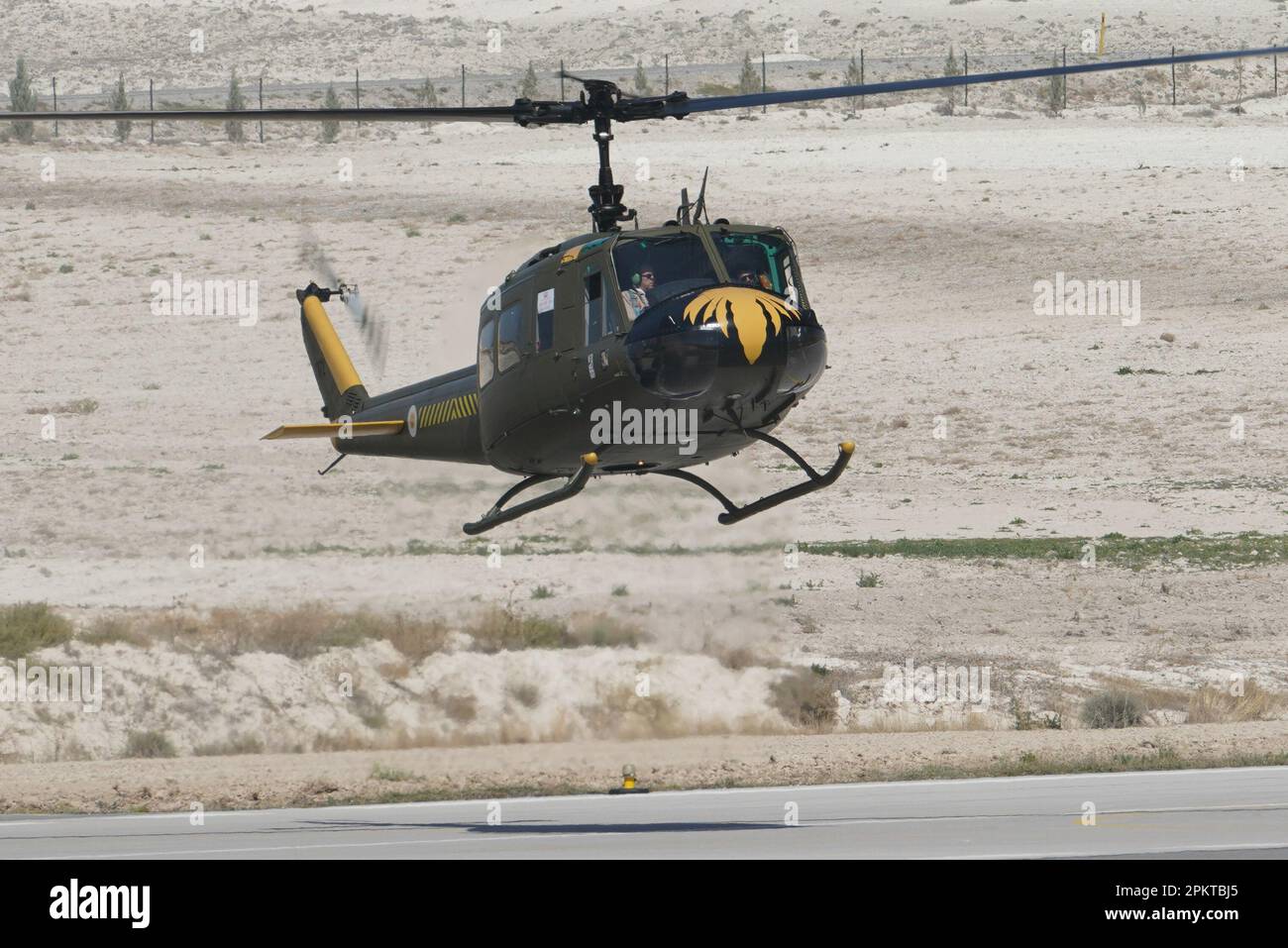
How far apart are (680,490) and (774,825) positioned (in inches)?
496

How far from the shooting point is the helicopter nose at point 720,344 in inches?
641

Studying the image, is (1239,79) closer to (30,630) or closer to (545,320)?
(30,630)

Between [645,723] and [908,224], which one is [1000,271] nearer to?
[908,224]

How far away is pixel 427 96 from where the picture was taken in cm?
7269

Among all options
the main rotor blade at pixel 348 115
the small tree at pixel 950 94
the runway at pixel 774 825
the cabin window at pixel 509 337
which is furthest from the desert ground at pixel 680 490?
the main rotor blade at pixel 348 115

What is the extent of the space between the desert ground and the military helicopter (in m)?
2.06

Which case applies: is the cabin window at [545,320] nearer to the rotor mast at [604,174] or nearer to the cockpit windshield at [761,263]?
the rotor mast at [604,174]

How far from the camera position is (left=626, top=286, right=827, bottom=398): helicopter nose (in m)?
16.3

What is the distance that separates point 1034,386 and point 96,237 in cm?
2869

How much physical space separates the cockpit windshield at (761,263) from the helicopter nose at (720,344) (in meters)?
0.30

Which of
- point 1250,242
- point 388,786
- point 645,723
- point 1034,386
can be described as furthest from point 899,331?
point 388,786

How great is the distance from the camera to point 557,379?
17766 mm

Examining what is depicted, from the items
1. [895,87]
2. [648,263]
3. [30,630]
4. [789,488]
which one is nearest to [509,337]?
[648,263]

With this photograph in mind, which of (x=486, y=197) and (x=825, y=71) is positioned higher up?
(x=825, y=71)
